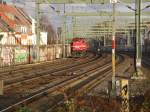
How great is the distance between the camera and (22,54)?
60.2 meters

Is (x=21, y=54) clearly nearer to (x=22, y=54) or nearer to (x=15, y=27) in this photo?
(x=22, y=54)

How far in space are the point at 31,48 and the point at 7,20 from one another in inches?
1411

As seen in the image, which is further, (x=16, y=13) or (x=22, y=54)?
(x=16, y=13)

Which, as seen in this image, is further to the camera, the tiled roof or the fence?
the tiled roof

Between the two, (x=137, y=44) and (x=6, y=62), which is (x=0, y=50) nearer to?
(x=6, y=62)

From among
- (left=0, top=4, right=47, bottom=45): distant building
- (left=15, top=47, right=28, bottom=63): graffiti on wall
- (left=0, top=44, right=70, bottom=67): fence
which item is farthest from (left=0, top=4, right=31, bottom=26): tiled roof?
(left=15, top=47, right=28, bottom=63): graffiti on wall

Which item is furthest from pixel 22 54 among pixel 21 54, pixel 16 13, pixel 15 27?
pixel 16 13

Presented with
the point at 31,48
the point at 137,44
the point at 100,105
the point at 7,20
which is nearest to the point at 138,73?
the point at 137,44

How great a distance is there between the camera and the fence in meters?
54.3

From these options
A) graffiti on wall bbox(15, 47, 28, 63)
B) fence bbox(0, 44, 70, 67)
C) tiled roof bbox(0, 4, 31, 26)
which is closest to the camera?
fence bbox(0, 44, 70, 67)

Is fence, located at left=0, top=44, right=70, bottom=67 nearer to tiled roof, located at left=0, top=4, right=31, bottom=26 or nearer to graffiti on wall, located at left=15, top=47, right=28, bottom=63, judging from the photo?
graffiti on wall, located at left=15, top=47, right=28, bottom=63

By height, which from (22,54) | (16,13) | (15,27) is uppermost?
(16,13)

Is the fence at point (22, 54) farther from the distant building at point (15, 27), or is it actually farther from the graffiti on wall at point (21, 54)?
the distant building at point (15, 27)

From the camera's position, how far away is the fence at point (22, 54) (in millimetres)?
54344
